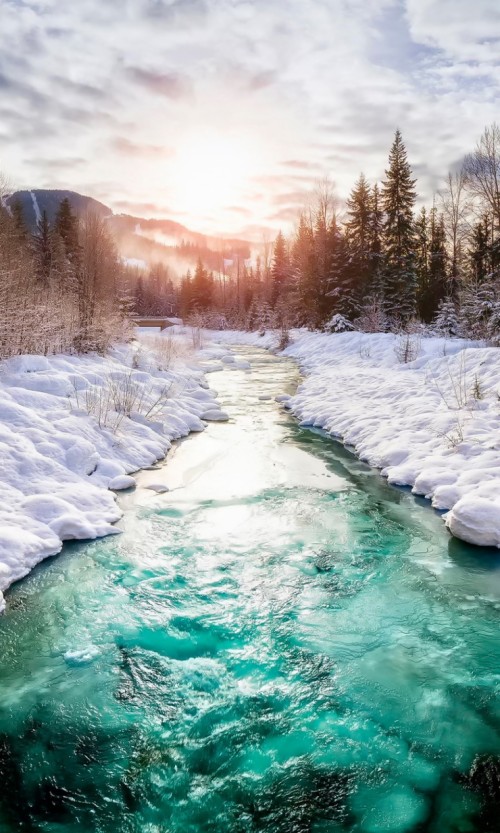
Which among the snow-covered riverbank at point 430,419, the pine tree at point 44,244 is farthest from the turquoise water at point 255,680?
the pine tree at point 44,244

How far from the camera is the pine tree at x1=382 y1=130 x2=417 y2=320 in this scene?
2844cm

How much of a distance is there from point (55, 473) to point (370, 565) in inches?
184

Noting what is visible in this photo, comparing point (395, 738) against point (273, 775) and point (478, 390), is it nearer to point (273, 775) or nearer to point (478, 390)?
point (273, 775)

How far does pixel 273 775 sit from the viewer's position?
2877mm

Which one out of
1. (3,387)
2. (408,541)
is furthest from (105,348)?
(408,541)

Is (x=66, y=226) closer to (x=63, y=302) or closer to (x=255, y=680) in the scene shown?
(x=63, y=302)

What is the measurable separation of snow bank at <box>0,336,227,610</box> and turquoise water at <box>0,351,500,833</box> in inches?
19.2

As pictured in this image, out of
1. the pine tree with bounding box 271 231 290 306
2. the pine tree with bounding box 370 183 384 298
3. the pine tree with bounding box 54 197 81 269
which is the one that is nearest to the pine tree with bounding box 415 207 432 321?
the pine tree with bounding box 370 183 384 298

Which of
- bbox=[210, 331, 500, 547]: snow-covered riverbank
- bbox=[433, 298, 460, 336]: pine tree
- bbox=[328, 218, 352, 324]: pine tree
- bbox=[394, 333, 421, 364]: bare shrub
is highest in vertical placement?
bbox=[328, 218, 352, 324]: pine tree

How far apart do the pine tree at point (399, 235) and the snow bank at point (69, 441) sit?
1941 cm

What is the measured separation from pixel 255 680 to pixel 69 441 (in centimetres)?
554

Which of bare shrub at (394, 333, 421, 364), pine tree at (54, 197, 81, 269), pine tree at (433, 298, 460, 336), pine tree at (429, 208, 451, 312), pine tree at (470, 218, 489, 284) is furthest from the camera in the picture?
pine tree at (54, 197, 81, 269)

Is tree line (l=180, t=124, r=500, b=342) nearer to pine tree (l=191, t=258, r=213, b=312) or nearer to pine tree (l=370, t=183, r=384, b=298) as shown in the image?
pine tree (l=370, t=183, r=384, b=298)

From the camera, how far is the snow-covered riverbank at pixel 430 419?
258 inches
